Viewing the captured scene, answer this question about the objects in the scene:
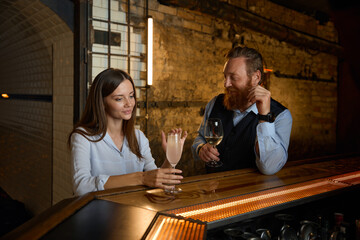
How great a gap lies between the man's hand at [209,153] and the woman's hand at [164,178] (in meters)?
0.60

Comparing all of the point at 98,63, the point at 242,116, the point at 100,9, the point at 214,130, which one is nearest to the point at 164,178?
the point at 214,130

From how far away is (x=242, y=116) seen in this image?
98.6 inches

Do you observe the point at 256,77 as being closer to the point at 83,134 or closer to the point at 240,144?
the point at 240,144

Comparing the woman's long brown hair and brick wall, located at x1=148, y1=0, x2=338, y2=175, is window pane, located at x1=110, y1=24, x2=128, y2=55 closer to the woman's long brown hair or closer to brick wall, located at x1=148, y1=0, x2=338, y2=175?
brick wall, located at x1=148, y1=0, x2=338, y2=175

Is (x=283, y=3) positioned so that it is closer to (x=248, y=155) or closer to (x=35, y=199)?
(x=248, y=155)

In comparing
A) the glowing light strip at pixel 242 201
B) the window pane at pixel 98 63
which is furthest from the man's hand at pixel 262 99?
the window pane at pixel 98 63

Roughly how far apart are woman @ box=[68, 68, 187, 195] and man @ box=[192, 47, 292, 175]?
466 mm

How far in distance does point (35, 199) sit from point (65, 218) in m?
4.62

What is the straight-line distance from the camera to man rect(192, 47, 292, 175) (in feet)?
7.00

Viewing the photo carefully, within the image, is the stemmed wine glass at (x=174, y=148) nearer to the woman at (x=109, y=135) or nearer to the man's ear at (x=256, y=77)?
the woman at (x=109, y=135)

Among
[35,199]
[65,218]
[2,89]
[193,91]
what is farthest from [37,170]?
[65,218]

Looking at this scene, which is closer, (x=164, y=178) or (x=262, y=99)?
(x=164, y=178)

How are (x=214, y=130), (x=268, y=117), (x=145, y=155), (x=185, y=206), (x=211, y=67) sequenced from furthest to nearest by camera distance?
(x=211, y=67), (x=145, y=155), (x=268, y=117), (x=214, y=130), (x=185, y=206)

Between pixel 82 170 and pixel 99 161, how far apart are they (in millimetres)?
224
